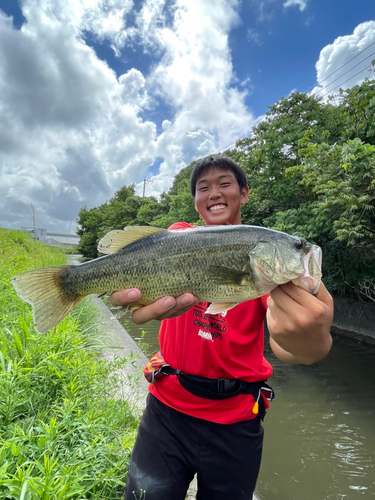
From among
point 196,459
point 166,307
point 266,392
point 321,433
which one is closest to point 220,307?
point 166,307

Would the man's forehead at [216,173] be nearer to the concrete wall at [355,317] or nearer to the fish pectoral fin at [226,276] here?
the fish pectoral fin at [226,276]

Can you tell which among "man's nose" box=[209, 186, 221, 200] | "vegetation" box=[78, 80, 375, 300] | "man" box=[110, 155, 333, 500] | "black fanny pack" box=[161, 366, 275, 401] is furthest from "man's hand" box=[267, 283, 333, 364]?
"vegetation" box=[78, 80, 375, 300]

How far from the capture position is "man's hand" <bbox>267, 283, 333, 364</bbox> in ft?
5.28

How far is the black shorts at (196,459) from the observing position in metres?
1.93

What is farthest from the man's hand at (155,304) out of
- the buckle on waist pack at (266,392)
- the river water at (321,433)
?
the river water at (321,433)

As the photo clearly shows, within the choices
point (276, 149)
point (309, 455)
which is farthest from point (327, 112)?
point (309, 455)

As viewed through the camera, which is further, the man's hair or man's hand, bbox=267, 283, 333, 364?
the man's hair

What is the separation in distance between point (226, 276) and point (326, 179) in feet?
23.4

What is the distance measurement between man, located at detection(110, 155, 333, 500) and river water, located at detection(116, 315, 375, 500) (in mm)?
2586

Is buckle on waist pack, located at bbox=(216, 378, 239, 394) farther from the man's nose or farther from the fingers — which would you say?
the man's nose

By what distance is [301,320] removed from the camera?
161 cm

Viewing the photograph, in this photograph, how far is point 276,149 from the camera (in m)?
12.5

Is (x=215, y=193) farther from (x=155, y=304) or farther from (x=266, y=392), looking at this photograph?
(x=266, y=392)

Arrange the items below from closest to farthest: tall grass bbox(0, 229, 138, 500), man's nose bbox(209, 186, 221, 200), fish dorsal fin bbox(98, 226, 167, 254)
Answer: tall grass bbox(0, 229, 138, 500), fish dorsal fin bbox(98, 226, 167, 254), man's nose bbox(209, 186, 221, 200)
